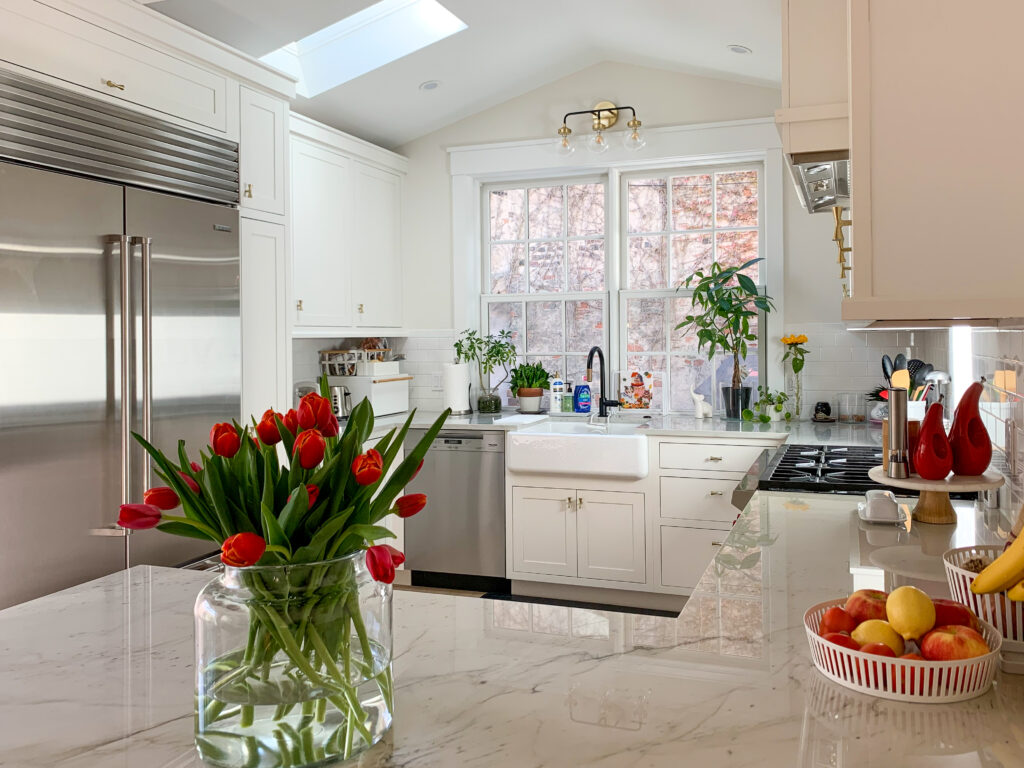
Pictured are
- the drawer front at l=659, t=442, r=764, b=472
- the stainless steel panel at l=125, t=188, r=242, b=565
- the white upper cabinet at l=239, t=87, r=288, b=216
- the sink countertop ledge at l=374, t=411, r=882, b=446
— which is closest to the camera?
the stainless steel panel at l=125, t=188, r=242, b=565

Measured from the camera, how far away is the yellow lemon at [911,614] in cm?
115

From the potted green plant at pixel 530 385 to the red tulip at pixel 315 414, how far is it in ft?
13.9

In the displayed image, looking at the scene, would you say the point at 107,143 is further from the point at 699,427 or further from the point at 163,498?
the point at 699,427

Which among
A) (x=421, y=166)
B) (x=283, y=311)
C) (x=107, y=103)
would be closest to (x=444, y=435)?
(x=283, y=311)

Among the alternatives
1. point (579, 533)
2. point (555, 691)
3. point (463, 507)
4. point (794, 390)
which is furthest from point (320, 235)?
point (555, 691)

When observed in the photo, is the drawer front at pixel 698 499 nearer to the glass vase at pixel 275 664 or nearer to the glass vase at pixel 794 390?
the glass vase at pixel 794 390

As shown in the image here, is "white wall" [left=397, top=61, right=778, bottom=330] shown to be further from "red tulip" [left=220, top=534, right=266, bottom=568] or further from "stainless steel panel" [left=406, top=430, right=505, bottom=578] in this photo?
"red tulip" [left=220, top=534, right=266, bottom=568]

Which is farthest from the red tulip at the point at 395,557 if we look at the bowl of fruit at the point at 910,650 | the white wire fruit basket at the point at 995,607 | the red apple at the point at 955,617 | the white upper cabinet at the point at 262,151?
the white upper cabinet at the point at 262,151

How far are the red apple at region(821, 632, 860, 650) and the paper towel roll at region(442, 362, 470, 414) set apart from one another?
3971 millimetres

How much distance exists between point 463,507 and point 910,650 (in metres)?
3.59

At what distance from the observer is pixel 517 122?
17.2 ft

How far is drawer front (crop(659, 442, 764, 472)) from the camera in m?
4.16

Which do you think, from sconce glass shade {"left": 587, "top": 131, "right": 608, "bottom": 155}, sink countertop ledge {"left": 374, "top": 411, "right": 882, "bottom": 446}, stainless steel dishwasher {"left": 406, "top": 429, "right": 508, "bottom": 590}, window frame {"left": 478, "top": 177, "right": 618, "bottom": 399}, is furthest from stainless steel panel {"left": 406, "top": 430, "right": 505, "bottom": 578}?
sconce glass shade {"left": 587, "top": 131, "right": 608, "bottom": 155}

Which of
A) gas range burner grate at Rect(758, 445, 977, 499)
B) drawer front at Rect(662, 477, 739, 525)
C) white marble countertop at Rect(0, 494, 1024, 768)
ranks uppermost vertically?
gas range burner grate at Rect(758, 445, 977, 499)
